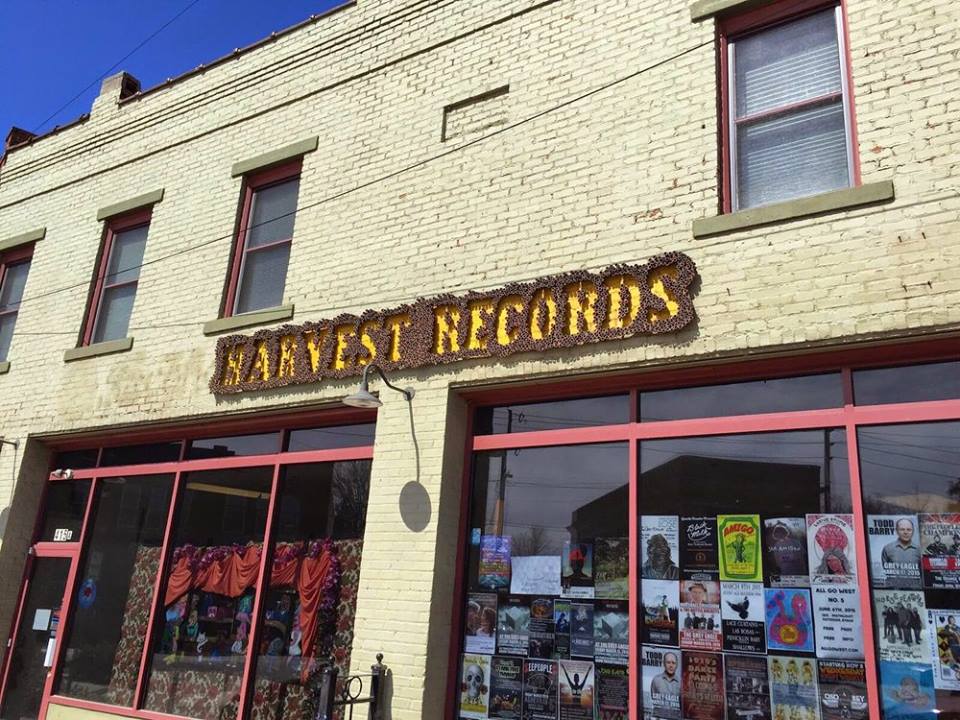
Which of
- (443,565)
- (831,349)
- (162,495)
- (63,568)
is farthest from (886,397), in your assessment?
(63,568)

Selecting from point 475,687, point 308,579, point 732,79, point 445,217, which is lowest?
point 475,687

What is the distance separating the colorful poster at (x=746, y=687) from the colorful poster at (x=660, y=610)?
41 cm

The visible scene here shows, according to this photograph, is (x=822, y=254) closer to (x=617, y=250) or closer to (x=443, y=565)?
(x=617, y=250)

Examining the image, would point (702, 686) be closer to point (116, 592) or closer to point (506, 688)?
point (506, 688)

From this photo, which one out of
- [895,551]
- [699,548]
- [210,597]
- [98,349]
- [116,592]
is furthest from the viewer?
[98,349]

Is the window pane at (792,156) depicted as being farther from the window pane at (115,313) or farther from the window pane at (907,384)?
the window pane at (115,313)

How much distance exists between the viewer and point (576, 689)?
5781 millimetres

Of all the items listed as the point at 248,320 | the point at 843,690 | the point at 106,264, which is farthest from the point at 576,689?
the point at 106,264

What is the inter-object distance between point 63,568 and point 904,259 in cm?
952

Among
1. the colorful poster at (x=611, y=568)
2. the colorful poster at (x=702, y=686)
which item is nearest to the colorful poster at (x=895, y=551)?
the colorful poster at (x=702, y=686)

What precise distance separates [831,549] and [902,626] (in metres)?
0.58

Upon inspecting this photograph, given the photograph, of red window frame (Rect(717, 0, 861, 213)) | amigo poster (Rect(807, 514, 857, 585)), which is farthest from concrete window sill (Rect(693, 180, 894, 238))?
amigo poster (Rect(807, 514, 857, 585))

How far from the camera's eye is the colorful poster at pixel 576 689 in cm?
570

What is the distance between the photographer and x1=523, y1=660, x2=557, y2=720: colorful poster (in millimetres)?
5859
